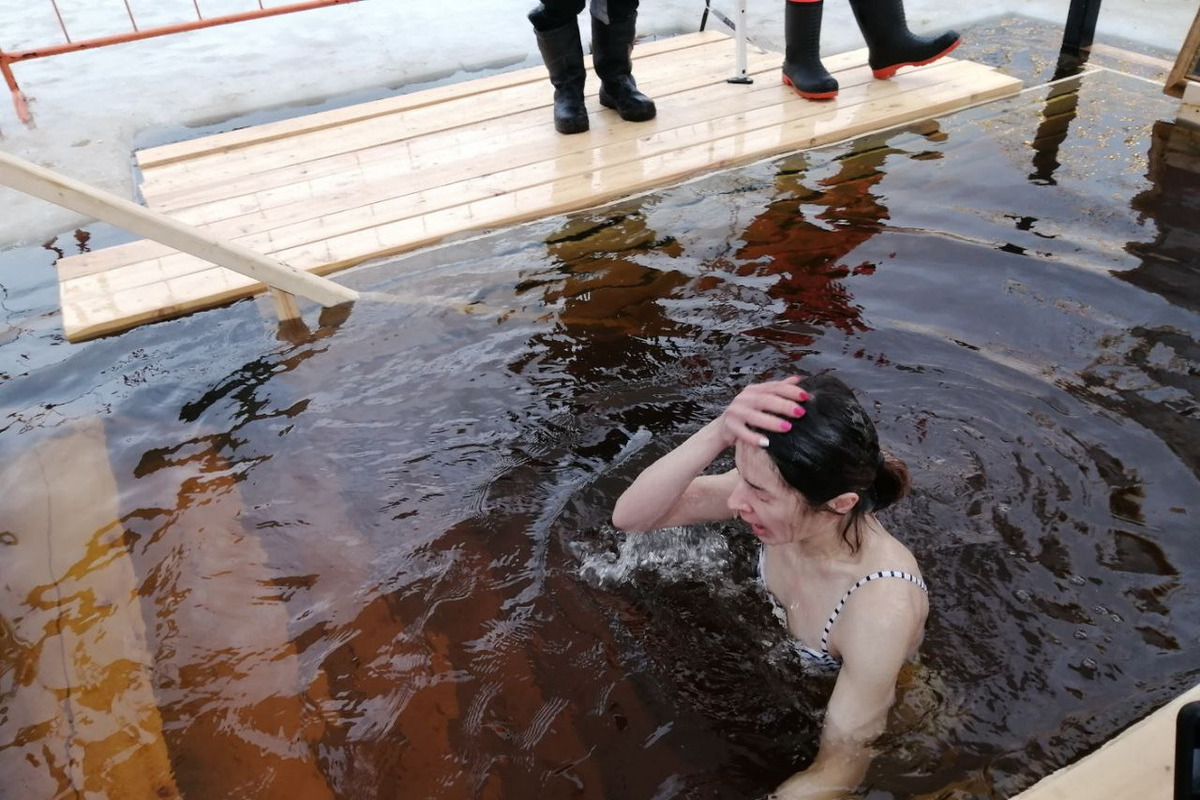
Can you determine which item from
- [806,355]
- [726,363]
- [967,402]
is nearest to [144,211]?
[726,363]

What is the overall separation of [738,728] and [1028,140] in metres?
4.21

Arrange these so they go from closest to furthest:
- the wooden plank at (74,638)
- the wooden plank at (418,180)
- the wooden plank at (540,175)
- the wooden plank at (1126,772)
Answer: the wooden plank at (1126,772)
the wooden plank at (74,638)
the wooden plank at (540,175)
the wooden plank at (418,180)

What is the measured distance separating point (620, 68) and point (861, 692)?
4.23 meters

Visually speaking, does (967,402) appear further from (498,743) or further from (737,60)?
(737,60)

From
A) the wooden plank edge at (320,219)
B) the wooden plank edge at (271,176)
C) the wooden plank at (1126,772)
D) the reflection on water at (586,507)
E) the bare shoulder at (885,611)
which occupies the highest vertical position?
the wooden plank edge at (271,176)

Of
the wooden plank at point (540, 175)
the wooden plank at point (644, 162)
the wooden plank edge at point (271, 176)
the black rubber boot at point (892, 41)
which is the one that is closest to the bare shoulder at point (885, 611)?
the wooden plank at point (644, 162)

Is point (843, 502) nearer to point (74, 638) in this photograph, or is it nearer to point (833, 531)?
point (833, 531)

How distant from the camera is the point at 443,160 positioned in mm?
5176

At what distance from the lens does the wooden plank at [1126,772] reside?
1.81m

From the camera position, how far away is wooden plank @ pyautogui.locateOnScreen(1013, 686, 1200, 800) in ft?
5.94

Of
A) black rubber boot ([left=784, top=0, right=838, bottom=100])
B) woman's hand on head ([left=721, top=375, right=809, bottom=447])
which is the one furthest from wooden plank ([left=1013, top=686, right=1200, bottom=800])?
black rubber boot ([left=784, top=0, right=838, bottom=100])

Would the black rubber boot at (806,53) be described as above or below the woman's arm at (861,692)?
above

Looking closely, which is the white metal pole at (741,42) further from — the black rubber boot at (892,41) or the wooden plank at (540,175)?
the black rubber boot at (892,41)

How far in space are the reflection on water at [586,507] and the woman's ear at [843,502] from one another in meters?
0.64
